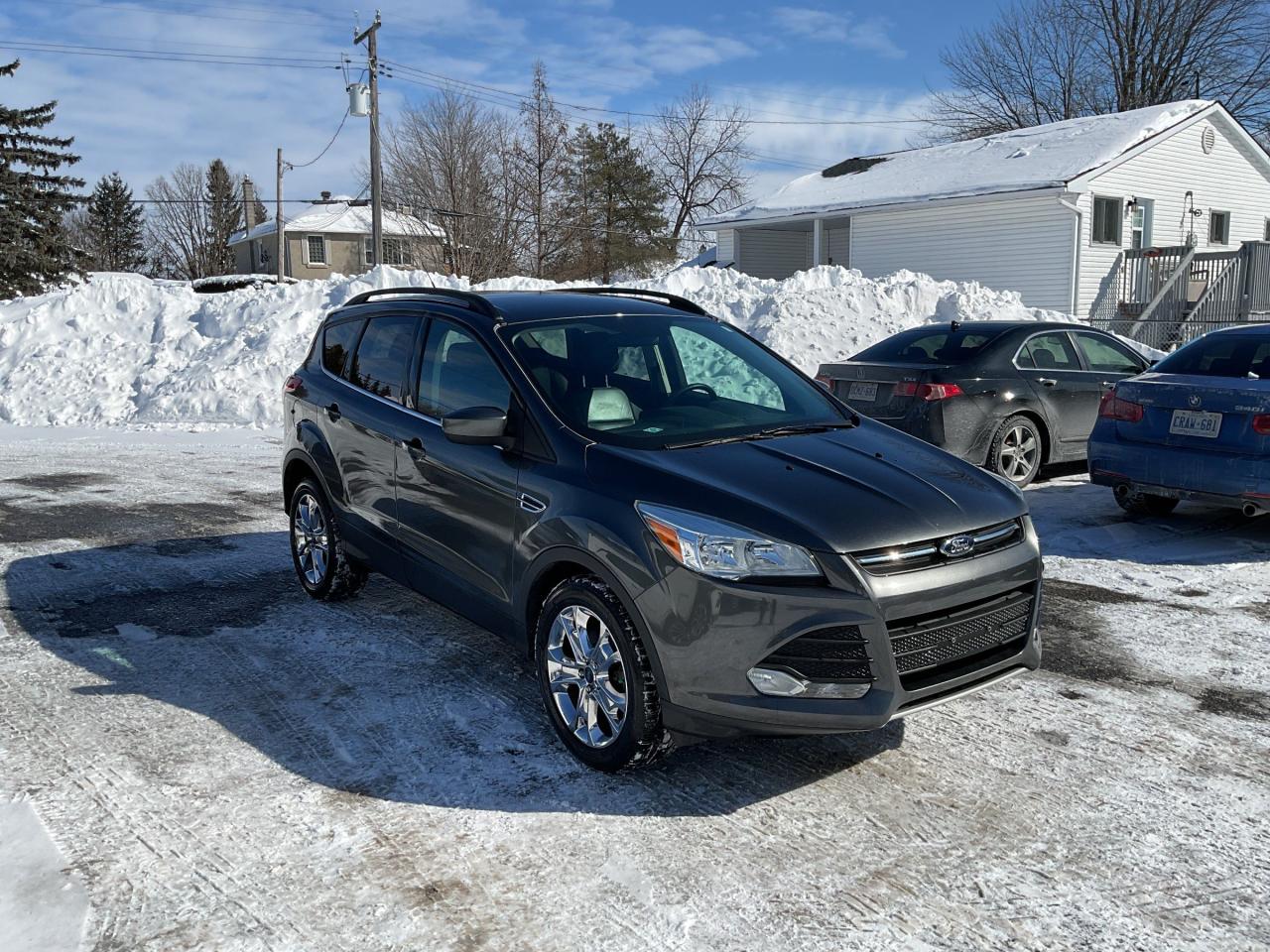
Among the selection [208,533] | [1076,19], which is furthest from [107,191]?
[208,533]

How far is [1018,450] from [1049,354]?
1034 mm

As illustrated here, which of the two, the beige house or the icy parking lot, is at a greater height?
the beige house

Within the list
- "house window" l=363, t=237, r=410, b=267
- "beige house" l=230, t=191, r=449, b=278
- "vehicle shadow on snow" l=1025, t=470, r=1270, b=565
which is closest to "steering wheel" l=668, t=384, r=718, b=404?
"vehicle shadow on snow" l=1025, t=470, r=1270, b=565

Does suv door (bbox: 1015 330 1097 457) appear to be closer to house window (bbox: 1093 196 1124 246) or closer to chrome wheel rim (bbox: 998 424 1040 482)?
chrome wheel rim (bbox: 998 424 1040 482)

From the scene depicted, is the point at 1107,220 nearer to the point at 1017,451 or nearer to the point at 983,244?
the point at 983,244

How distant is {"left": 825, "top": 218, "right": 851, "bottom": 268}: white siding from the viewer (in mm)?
31016

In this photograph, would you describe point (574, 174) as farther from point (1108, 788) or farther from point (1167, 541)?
point (1108, 788)

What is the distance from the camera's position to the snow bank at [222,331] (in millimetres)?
15266

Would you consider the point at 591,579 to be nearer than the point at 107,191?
Yes

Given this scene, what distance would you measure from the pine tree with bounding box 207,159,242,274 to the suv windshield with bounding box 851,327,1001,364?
7336 centimetres

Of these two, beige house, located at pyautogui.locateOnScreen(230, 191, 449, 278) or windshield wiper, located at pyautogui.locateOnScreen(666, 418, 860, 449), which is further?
beige house, located at pyautogui.locateOnScreen(230, 191, 449, 278)

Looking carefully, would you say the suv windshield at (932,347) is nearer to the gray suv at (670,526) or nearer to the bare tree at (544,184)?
the gray suv at (670,526)

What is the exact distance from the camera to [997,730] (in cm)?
429

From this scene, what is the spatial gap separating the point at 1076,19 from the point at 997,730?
50.8m
